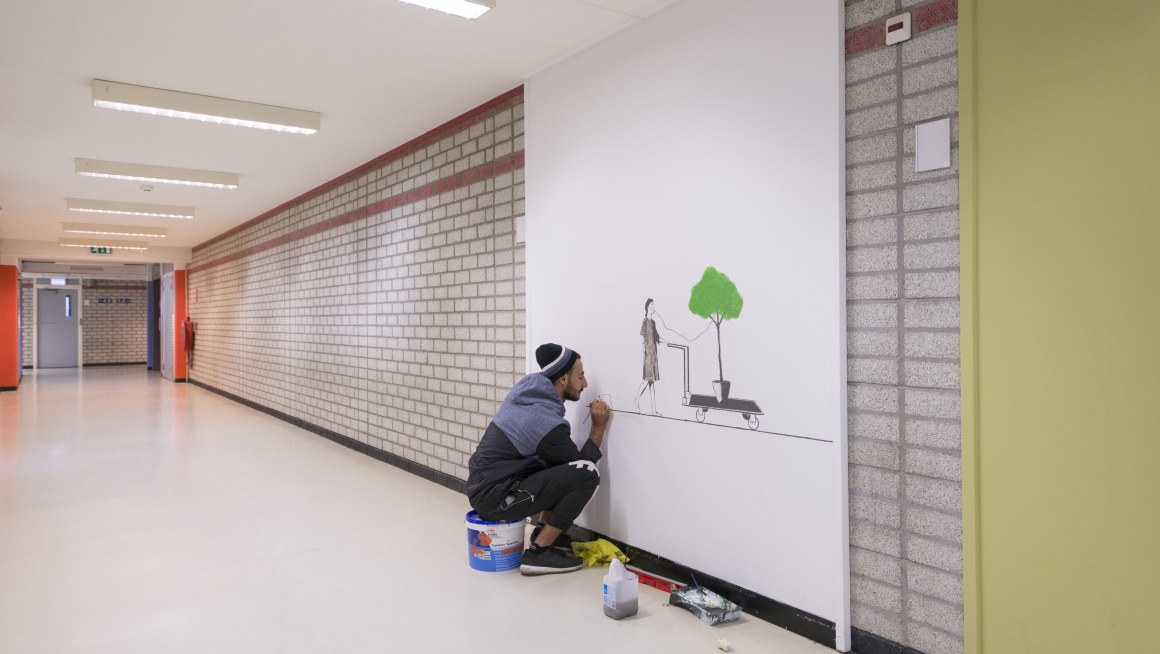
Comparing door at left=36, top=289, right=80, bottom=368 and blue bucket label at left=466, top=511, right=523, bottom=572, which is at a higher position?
door at left=36, top=289, right=80, bottom=368

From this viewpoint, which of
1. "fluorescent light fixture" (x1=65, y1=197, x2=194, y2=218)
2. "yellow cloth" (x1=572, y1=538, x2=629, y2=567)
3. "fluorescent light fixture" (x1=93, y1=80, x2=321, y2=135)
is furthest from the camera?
"fluorescent light fixture" (x1=65, y1=197, x2=194, y2=218)

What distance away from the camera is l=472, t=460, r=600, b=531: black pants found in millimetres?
3715

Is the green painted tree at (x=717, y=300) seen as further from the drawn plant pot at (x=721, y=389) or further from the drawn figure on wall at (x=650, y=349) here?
the drawn figure on wall at (x=650, y=349)

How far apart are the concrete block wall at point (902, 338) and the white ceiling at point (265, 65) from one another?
147cm

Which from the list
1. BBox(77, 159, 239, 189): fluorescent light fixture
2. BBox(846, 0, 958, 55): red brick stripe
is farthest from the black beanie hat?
BBox(77, 159, 239, 189): fluorescent light fixture

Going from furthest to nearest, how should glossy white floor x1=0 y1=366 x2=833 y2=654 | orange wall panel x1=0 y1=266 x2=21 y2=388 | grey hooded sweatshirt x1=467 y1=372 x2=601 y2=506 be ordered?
1. orange wall panel x1=0 y1=266 x2=21 y2=388
2. grey hooded sweatshirt x1=467 y1=372 x2=601 y2=506
3. glossy white floor x1=0 y1=366 x2=833 y2=654

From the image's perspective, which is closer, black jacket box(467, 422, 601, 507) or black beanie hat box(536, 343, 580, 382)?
black jacket box(467, 422, 601, 507)

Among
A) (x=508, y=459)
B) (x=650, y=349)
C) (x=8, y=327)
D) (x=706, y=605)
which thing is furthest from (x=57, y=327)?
(x=706, y=605)

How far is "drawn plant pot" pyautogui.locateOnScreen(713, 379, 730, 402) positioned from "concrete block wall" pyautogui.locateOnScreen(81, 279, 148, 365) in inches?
924

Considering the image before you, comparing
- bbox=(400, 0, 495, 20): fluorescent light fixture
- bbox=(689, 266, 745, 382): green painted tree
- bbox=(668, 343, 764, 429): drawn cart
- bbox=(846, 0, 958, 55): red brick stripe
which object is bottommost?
bbox=(668, 343, 764, 429): drawn cart

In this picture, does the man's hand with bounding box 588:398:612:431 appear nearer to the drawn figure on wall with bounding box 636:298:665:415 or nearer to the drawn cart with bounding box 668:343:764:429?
the drawn figure on wall with bounding box 636:298:665:415

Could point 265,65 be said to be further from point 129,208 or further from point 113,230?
point 113,230

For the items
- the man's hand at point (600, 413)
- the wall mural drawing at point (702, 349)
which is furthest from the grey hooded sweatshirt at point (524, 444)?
the wall mural drawing at point (702, 349)

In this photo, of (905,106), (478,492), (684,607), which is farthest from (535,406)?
(905,106)
